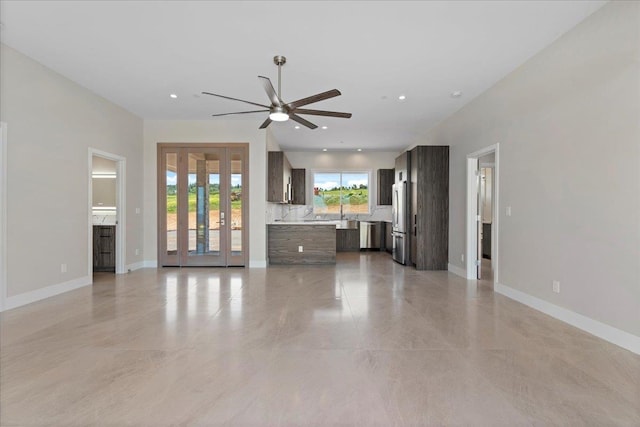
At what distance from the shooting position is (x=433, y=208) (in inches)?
248

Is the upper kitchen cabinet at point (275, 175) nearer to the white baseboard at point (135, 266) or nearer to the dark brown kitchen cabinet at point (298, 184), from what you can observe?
the dark brown kitchen cabinet at point (298, 184)

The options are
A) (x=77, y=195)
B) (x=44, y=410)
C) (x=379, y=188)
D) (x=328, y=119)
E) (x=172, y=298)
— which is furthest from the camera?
(x=379, y=188)

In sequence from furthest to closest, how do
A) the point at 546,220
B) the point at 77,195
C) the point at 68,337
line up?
the point at 77,195
the point at 546,220
the point at 68,337

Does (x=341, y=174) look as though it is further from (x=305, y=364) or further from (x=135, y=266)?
(x=305, y=364)

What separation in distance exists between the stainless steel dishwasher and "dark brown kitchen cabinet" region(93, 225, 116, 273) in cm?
628

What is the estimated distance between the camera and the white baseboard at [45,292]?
3775 mm

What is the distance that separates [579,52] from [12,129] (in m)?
6.29

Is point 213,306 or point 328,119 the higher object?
point 328,119

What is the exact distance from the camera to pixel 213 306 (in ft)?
12.6

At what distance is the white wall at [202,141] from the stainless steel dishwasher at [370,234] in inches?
152

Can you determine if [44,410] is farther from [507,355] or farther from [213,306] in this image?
[507,355]

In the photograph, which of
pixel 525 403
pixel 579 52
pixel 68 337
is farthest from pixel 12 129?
pixel 579 52

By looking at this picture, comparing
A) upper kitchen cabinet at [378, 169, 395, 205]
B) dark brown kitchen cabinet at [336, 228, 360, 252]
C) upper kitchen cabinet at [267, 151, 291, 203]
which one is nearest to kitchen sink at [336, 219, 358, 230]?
dark brown kitchen cabinet at [336, 228, 360, 252]

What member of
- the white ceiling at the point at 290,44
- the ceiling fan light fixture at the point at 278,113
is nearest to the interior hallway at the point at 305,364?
the ceiling fan light fixture at the point at 278,113
